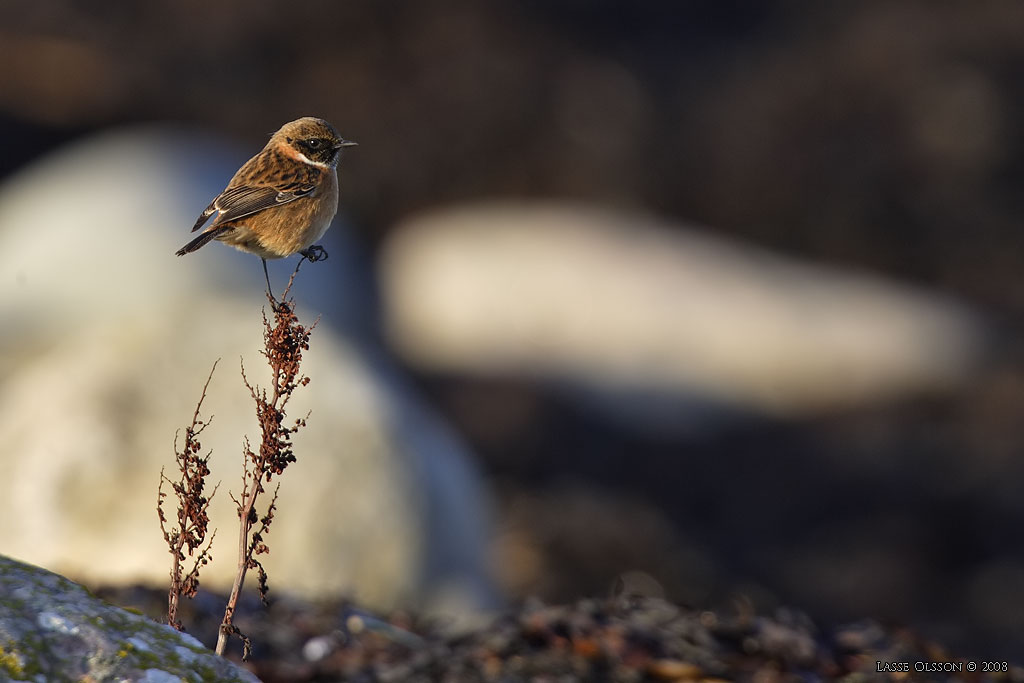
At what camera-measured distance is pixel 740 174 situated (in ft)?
58.9

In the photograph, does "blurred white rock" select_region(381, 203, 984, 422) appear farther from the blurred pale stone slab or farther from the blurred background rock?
the blurred pale stone slab

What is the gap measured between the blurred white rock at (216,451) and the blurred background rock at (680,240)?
586 mm

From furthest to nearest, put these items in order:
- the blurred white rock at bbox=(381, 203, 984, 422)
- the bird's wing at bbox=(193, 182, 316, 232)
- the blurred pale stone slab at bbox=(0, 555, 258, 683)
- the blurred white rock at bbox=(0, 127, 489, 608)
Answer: the blurred white rock at bbox=(381, 203, 984, 422), the blurred white rock at bbox=(0, 127, 489, 608), the blurred pale stone slab at bbox=(0, 555, 258, 683), the bird's wing at bbox=(193, 182, 316, 232)

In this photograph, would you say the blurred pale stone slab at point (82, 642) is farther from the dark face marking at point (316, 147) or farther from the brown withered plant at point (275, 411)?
the dark face marking at point (316, 147)

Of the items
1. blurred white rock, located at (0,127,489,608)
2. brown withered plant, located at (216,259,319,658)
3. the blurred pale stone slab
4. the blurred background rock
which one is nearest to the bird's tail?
brown withered plant, located at (216,259,319,658)

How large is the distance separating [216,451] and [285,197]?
475 centimetres

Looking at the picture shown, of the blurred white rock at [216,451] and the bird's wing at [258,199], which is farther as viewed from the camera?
the blurred white rock at [216,451]

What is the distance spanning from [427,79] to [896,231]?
721 cm

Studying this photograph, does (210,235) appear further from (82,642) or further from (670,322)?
(670,322)

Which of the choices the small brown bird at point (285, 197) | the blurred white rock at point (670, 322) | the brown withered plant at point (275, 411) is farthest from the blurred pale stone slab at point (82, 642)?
the blurred white rock at point (670, 322)

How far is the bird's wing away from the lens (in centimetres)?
271

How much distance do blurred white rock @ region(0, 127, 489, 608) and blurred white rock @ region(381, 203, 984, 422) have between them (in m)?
6.35

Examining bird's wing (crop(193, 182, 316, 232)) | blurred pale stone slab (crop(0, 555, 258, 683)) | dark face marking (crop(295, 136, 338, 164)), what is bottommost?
blurred pale stone slab (crop(0, 555, 258, 683))

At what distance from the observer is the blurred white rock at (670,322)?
48.2 ft
